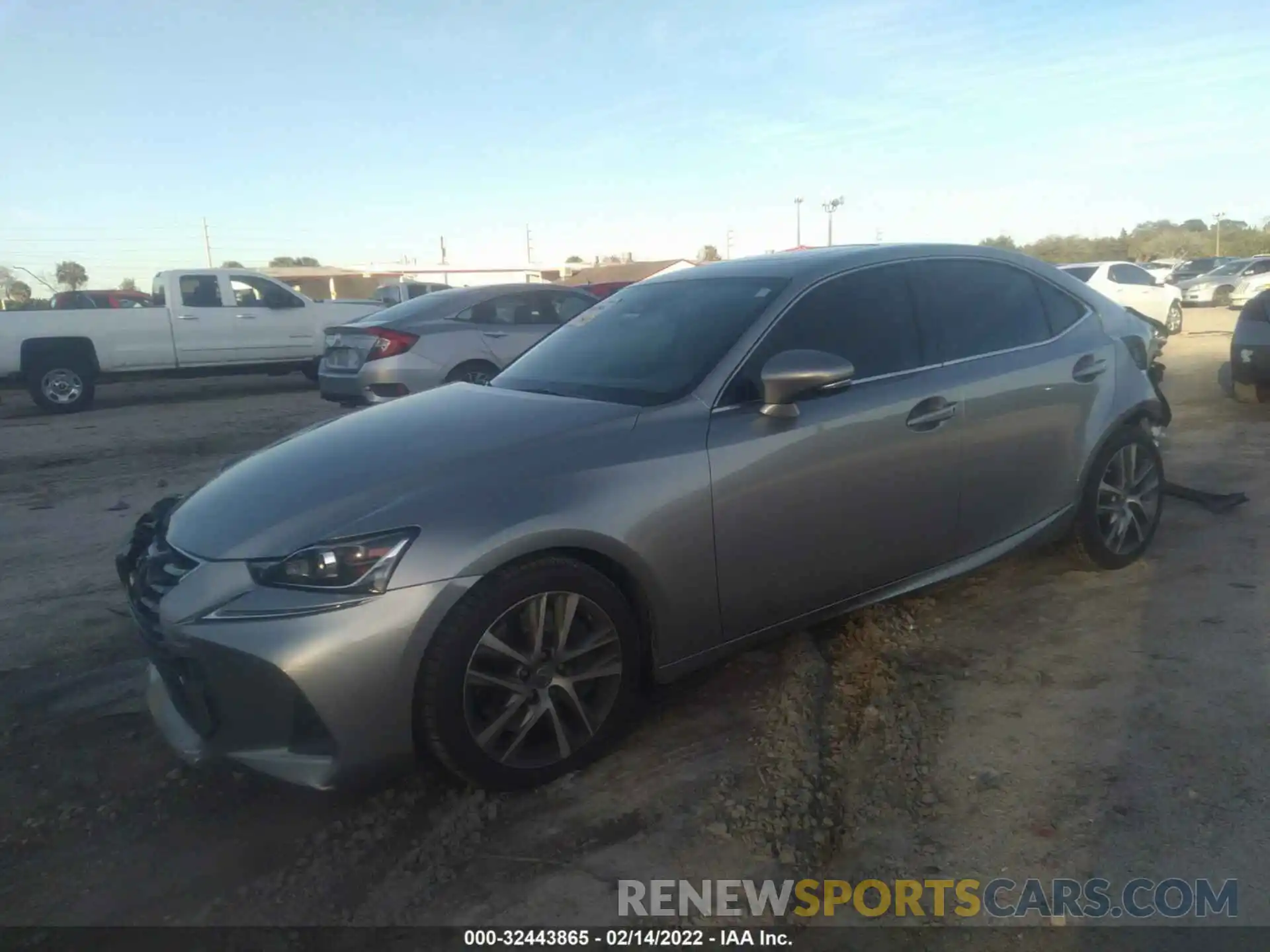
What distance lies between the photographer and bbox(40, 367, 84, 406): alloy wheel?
43.2 ft

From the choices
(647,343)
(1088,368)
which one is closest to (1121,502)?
(1088,368)

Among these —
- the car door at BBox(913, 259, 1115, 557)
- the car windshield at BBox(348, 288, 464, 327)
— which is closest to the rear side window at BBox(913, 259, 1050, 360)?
the car door at BBox(913, 259, 1115, 557)

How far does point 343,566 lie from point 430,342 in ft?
22.8

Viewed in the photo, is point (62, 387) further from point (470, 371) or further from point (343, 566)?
point (343, 566)

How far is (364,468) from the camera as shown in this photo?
305cm

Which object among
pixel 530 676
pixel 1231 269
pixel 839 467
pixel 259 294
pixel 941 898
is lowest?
pixel 941 898

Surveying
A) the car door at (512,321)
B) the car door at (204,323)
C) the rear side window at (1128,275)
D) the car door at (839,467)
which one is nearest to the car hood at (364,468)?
the car door at (839,467)

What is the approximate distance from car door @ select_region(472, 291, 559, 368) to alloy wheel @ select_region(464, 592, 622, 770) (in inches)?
263

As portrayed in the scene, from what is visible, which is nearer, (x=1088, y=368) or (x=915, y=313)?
(x=915, y=313)

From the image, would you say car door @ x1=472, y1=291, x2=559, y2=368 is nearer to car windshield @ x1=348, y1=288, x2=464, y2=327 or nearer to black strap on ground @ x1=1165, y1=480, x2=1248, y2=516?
car windshield @ x1=348, y1=288, x2=464, y2=327

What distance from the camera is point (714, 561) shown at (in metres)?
3.15

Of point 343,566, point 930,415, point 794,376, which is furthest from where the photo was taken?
point 930,415

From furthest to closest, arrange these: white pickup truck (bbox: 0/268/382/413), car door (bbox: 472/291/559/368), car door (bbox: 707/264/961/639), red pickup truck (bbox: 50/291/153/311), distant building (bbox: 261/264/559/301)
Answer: distant building (bbox: 261/264/559/301), red pickup truck (bbox: 50/291/153/311), white pickup truck (bbox: 0/268/382/413), car door (bbox: 472/291/559/368), car door (bbox: 707/264/961/639)

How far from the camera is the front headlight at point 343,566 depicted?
8.63 feet
